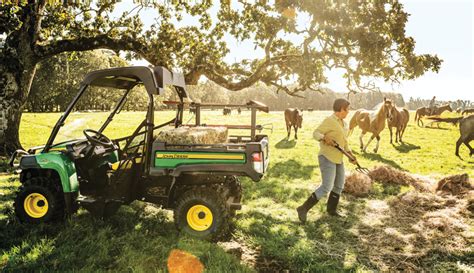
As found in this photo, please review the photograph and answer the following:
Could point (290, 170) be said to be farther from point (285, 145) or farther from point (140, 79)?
point (140, 79)

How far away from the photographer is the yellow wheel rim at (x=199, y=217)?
537 cm

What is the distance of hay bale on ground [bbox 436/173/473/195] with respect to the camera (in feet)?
26.1

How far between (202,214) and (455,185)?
649 cm

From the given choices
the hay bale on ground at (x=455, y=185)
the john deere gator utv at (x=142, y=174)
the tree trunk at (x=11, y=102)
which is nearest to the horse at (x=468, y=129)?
the hay bale on ground at (x=455, y=185)

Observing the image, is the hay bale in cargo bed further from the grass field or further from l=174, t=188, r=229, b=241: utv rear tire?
the grass field

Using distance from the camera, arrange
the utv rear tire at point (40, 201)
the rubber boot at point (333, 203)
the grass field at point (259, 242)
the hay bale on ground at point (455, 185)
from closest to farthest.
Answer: the grass field at point (259, 242) → the utv rear tire at point (40, 201) → the rubber boot at point (333, 203) → the hay bale on ground at point (455, 185)

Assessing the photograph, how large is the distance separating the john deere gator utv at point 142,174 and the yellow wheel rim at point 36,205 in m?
0.01

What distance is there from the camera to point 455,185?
8.14 m

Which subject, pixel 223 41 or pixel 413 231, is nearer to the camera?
pixel 413 231

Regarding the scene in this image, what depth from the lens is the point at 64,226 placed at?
18.2 ft

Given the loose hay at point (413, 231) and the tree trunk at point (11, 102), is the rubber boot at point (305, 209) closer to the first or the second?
the loose hay at point (413, 231)

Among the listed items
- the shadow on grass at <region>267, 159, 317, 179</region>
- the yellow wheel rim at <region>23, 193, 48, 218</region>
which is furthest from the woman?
the yellow wheel rim at <region>23, 193, 48, 218</region>

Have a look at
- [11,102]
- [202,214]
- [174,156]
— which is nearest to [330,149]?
[202,214]

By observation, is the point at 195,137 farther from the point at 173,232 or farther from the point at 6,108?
the point at 6,108
